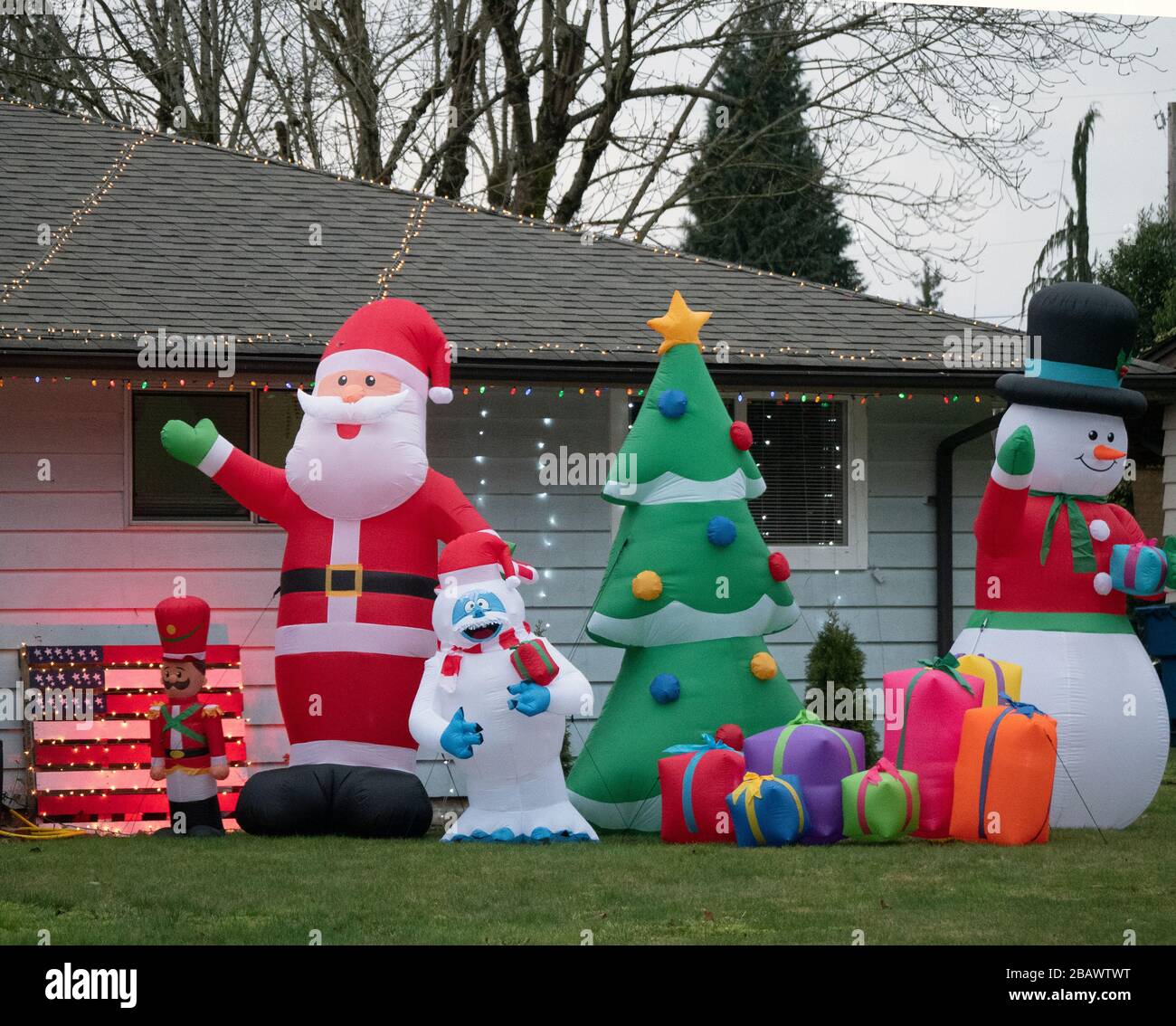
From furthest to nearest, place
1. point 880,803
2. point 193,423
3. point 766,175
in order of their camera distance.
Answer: point 766,175
point 193,423
point 880,803

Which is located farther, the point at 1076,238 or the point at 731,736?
the point at 1076,238

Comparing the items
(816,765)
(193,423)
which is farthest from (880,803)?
(193,423)

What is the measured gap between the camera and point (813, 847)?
7.28 meters

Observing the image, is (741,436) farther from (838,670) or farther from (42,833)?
(42,833)

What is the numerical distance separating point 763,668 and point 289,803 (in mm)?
2333

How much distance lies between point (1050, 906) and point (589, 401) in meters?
4.63

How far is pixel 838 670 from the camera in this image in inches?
369

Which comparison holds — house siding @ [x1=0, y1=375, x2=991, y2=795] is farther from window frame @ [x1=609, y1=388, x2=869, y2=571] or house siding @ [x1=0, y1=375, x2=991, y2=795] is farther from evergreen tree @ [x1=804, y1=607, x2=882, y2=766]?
evergreen tree @ [x1=804, y1=607, x2=882, y2=766]

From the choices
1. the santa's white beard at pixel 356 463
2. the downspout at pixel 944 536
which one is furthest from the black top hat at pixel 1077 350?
the santa's white beard at pixel 356 463

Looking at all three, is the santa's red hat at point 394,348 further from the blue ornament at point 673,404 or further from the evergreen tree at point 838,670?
the evergreen tree at point 838,670

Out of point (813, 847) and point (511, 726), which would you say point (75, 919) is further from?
point (813, 847)

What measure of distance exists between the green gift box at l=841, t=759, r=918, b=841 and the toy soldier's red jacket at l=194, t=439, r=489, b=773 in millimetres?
2124
